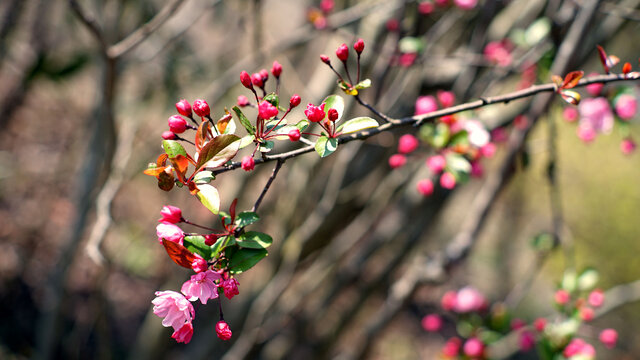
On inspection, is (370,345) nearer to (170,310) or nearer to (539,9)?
(170,310)

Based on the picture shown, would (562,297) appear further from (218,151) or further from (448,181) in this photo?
(218,151)

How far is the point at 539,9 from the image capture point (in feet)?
5.39

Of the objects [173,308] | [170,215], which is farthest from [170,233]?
[173,308]

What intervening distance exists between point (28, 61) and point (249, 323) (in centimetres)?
185

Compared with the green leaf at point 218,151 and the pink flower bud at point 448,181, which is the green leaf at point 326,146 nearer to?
the green leaf at point 218,151

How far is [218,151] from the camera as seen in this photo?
0.61 meters

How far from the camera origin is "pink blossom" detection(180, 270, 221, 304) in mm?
636

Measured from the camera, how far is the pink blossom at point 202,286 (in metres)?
0.64

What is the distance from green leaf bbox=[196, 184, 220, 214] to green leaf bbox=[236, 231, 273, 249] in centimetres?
7

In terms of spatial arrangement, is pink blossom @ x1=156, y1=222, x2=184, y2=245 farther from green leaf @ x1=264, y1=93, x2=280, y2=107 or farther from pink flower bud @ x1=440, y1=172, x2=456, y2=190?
pink flower bud @ x1=440, y1=172, x2=456, y2=190

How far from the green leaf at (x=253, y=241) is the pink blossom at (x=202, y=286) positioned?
0.06 metres

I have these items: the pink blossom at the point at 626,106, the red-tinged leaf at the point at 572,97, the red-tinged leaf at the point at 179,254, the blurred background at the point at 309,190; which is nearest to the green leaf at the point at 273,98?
the red-tinged leaf at the point at 179,254

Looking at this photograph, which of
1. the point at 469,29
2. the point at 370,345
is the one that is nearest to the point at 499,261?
the point at 370,345

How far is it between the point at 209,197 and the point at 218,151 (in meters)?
0.07
